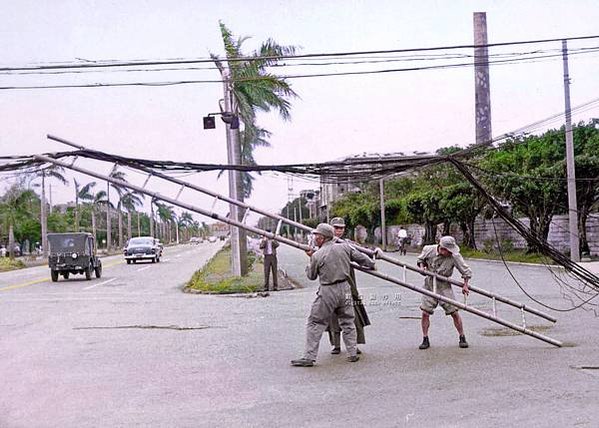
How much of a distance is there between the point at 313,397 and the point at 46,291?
18.4 m

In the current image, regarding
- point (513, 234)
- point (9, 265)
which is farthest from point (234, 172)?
point (9, 265)

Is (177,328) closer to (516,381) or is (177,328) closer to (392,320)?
(392,320)

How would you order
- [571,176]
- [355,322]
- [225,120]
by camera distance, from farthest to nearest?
[571,176] → [225,120] → [355,322]

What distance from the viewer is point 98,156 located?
1177 centimetres

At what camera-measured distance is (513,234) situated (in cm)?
4150

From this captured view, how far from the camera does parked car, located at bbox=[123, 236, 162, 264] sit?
4631 cm

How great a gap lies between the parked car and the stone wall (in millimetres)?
19117

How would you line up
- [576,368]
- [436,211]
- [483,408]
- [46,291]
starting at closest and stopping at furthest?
[483,408] < [576,368] < [46,291] < [436,211]

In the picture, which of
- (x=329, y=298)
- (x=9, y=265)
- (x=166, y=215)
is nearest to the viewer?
(x=329, y=298)

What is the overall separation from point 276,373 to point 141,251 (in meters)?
38.0

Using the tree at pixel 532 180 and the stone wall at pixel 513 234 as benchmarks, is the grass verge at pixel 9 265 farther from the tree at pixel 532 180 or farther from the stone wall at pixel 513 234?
the tree at pixel 532 180

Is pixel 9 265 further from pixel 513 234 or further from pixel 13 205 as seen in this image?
pixel 513 234

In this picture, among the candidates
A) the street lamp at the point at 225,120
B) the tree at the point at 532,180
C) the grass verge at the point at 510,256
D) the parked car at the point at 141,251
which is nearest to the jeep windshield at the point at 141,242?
the parked car at the point at 141,251

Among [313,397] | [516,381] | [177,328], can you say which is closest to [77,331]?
[177,328]
